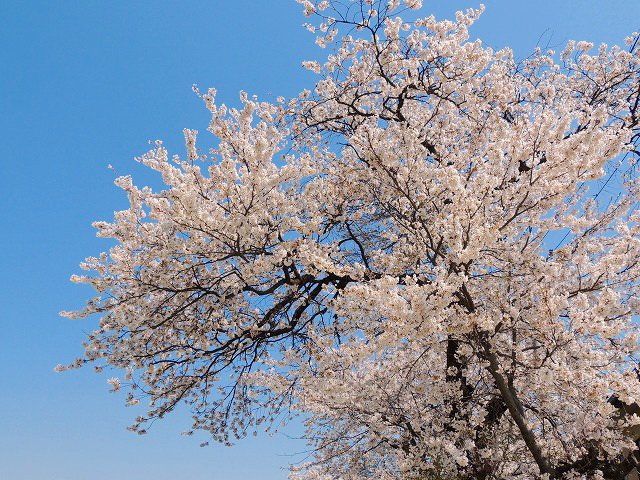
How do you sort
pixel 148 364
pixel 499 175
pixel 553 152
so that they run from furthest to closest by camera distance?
1. pixel 148 364
2. pixel 499 175
3. pixel 553 152

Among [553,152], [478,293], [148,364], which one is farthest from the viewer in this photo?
[148,364]

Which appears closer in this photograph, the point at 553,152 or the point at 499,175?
the point at 553,152

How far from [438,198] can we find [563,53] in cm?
648

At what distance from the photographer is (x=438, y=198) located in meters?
7.71

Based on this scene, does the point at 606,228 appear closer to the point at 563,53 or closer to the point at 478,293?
the point at 478,293

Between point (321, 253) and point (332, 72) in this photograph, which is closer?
point (321, 253)

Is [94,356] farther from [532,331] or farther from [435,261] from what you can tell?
[532,331]

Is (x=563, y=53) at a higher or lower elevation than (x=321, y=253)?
higher

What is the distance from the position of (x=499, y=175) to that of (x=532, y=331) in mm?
2223

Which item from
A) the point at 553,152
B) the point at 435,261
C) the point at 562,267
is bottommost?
the point at 562,267

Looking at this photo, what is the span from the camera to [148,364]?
26.7 feet

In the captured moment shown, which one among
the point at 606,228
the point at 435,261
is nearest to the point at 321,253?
the point at 435,261

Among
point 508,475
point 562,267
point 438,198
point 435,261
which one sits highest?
point 438,198

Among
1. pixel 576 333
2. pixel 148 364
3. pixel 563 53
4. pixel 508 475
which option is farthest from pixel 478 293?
pixel 563 53
